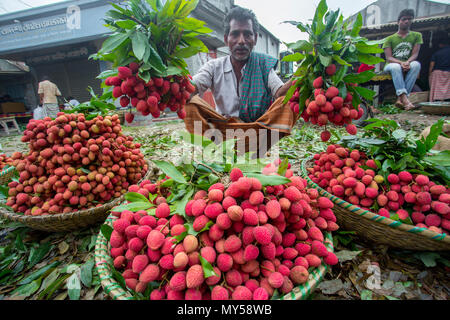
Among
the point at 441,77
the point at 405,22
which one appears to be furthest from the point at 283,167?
the point at 441,77

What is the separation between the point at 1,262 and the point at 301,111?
179 centimetres

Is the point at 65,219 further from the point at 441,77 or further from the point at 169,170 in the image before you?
the point at 441,77

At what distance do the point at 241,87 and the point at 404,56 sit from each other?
4.42 m

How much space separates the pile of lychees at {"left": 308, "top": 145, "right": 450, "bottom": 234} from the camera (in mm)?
917

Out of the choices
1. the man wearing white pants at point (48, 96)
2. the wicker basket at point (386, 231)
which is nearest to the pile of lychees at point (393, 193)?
the wicker basket at point (386, 231)

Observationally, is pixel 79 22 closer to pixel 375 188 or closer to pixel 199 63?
pixel 199 63

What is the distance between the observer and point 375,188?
3.34 feet

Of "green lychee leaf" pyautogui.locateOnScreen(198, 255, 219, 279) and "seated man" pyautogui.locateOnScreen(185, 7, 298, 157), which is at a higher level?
"seated man" pyautogui.locateOnScreen(185, 7, 298, 157)

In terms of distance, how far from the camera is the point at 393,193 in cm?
98

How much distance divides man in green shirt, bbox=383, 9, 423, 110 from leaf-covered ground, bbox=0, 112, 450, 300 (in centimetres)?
446

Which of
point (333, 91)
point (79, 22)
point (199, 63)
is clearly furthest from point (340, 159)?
point (79, 22)

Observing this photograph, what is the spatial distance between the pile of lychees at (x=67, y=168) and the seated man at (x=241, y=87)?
0.71m

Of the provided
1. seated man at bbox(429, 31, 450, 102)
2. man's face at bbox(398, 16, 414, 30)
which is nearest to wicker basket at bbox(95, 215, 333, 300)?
man's face at bbox(398, 16, 414, 30)

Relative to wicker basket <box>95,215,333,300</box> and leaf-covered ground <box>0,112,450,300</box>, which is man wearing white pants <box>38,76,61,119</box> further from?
wicker basket <box>95,215,333,300</box>
